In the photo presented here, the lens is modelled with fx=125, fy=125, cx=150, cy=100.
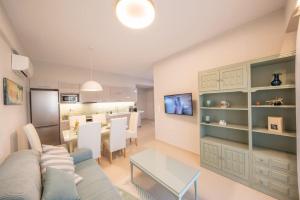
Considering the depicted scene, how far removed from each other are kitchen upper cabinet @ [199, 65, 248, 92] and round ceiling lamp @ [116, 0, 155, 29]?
1.68 metres

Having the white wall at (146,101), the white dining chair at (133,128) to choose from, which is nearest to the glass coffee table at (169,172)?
the white dining chair at (133,128)

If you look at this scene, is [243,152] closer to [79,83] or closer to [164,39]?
[164,39]

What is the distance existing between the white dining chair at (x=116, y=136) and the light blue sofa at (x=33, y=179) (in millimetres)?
784

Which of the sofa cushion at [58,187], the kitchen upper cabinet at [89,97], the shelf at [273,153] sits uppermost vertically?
the kitchen upper cabinet at [89,97]

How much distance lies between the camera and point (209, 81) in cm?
240

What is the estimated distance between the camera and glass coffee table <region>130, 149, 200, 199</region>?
1.44 meters

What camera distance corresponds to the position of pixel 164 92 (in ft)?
13.1

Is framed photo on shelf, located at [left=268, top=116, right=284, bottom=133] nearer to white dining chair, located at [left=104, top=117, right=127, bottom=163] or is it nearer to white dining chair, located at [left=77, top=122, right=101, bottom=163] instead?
white dining chair, located at [left=104, top=117, right=127, bottom=163]

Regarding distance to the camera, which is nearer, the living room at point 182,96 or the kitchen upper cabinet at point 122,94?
the living room at point 182,96

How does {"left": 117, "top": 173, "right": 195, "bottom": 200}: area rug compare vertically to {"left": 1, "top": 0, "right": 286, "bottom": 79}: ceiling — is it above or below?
below

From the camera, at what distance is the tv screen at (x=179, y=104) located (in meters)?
3.07

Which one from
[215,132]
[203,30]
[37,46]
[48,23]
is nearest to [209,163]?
→ [215,132]

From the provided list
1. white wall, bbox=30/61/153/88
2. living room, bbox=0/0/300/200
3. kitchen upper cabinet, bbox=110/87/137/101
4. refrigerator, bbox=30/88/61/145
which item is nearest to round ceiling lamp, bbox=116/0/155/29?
living room, bbox=0/0/300/200

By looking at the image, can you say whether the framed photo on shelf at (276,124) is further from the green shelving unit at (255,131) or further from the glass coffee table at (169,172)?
the glass coffee table at (169,172)
